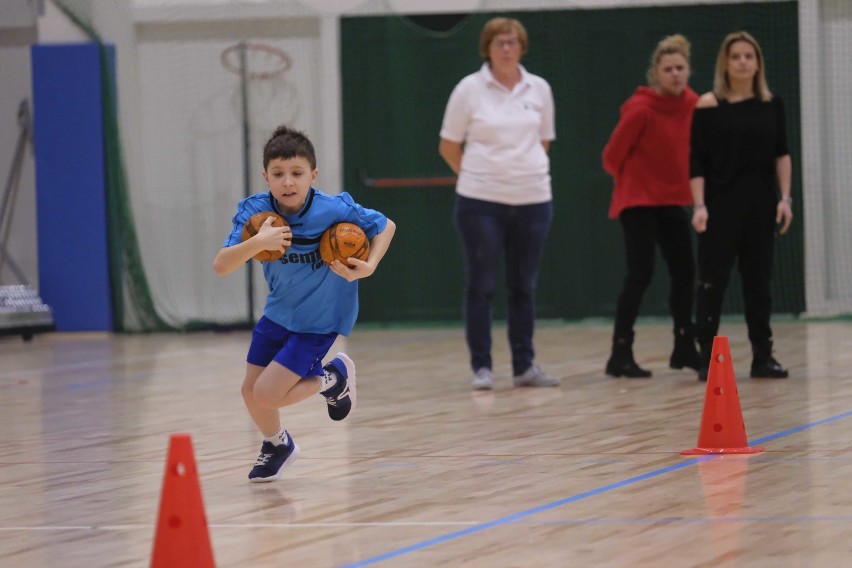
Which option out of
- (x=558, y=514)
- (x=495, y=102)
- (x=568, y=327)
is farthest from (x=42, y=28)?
(x=558, y=514)

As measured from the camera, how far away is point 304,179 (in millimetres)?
4957

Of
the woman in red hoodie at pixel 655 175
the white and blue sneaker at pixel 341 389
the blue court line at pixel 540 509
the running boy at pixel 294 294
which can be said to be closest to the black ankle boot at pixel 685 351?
the woman in red hoodie at pixel 655 175

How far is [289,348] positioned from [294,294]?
19 centimetres

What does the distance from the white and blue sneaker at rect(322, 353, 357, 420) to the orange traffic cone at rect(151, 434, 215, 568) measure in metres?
1.81

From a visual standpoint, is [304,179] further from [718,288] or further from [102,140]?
[102,140]

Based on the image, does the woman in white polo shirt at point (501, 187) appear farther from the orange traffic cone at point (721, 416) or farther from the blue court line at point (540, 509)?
the orange traffic cone at point (721, 416)

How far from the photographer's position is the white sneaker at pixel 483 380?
7730mm

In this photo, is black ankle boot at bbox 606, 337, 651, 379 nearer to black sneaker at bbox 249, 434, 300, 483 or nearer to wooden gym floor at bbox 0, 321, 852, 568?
wooden gym floor at bbox 0, 321, 852, 568

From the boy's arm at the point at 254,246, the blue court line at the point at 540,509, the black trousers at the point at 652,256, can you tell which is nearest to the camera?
the blue court line at the point at 540,509

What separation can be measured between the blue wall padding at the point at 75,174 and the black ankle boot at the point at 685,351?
20.4ft

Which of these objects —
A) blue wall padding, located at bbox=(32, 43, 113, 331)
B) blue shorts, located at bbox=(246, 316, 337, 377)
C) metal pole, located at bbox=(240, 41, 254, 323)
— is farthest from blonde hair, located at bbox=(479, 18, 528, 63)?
blue wall padding, located at bbox=(32, 43, 113, 331)

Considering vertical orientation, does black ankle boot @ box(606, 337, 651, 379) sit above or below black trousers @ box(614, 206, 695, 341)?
below

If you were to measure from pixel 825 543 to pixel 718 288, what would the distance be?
389cm

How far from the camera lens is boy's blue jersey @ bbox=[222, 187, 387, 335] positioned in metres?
5.04
